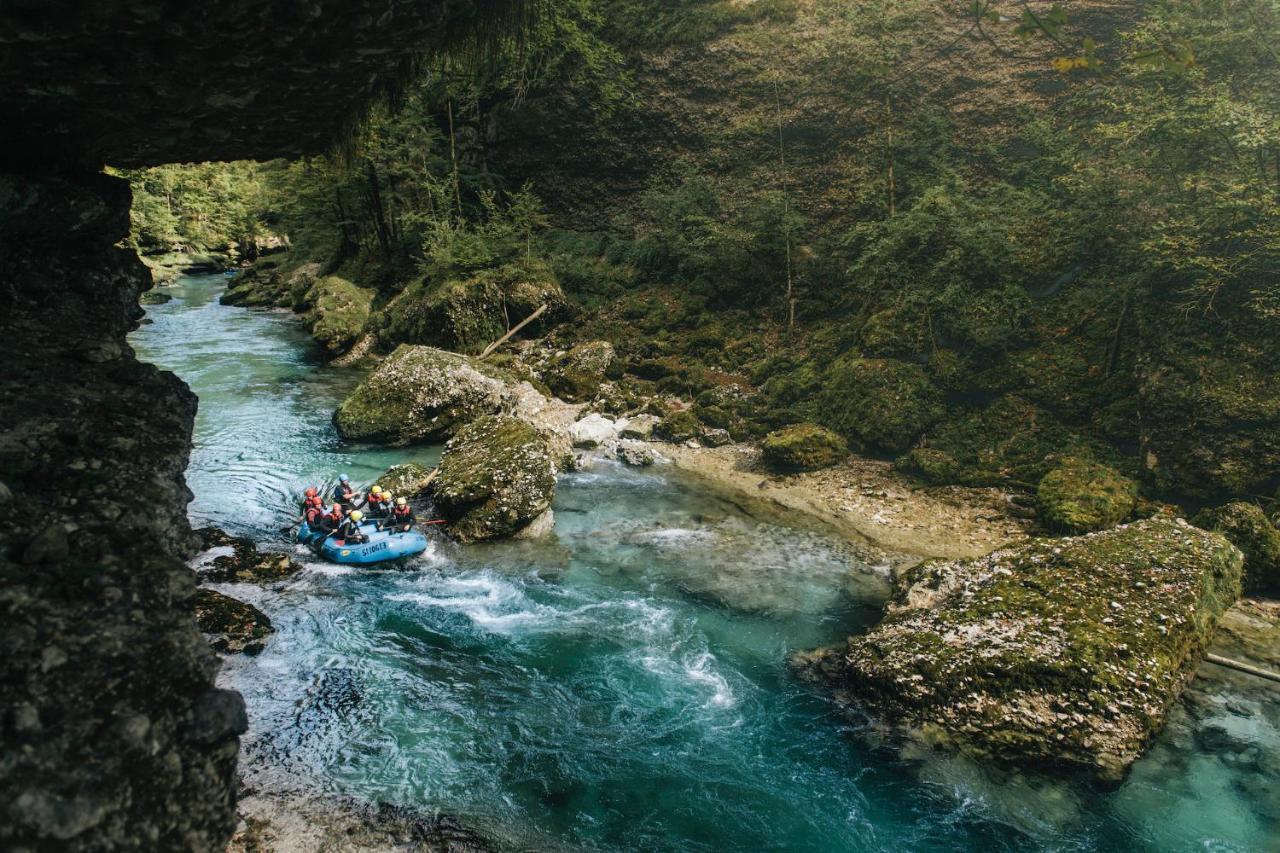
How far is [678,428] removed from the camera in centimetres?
1666

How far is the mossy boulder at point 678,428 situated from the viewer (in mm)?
16547

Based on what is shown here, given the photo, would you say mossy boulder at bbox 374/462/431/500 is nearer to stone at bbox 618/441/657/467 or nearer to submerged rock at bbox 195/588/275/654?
submerged rock at bbox 195/588/275/654

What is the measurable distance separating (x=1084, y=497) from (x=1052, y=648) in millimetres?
5670

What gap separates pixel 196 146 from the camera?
6230 mm

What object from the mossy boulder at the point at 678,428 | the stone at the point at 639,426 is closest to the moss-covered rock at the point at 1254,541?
the mossy boulder at the point at 678,428

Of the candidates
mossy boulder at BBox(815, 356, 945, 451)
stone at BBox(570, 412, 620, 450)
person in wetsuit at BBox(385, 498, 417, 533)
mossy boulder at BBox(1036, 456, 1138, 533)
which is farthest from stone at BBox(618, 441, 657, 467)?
mossy boulder at BBox(1036, 456, 1138, 533)

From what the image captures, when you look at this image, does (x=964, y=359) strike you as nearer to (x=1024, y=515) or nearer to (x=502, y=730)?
(x=1024, y=515)

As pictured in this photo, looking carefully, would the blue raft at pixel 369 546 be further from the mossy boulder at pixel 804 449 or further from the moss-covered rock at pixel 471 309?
the moss-covered rock at pixel 471 309

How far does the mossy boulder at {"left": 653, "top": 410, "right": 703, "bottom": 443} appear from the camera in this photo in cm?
1655

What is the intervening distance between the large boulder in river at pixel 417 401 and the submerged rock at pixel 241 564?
4.75 metres

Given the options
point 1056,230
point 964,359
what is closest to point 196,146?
point 964,359

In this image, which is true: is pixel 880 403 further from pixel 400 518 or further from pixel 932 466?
pixel 400 518

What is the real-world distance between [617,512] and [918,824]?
7.80 meters

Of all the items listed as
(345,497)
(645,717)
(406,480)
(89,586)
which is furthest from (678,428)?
(89,586)
